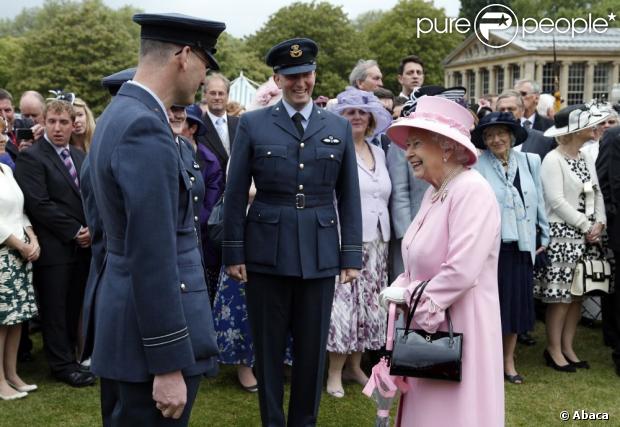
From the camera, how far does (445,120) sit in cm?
313

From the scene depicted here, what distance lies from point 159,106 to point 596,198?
5016 mm

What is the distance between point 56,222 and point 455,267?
Result: 376 cm

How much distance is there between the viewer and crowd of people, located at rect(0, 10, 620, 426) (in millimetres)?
2279

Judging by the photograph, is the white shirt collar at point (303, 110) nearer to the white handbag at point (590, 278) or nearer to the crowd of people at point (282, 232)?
the crowd of people at point (282, 232)

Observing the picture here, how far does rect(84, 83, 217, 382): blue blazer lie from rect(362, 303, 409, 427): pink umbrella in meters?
1.04

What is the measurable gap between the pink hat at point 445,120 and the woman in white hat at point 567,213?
327 cm

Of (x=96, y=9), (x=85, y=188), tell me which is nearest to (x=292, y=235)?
(x=85, y=188)

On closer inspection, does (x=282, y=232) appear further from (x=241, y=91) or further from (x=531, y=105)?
(x=241, y=91)

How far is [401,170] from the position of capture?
18.3 ft

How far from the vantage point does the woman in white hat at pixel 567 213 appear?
6.05 m

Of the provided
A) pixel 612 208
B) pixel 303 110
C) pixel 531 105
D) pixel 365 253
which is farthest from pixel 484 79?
pixel 303 110

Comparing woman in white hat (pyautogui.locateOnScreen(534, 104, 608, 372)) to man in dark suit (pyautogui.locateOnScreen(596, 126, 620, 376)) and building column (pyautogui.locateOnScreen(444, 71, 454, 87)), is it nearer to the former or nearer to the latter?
man in dark suit (pyautogui.locateOnScreen(596, 126, 620, 376))

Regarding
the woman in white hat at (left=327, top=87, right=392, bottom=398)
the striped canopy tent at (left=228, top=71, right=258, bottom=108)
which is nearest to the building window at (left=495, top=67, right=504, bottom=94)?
the striped canopy tent at (left=228, top=71, right=258, bottom=108)

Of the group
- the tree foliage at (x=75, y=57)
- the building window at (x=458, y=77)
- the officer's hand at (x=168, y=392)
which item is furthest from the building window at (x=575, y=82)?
the officer's hand at (x=168, y=392)
